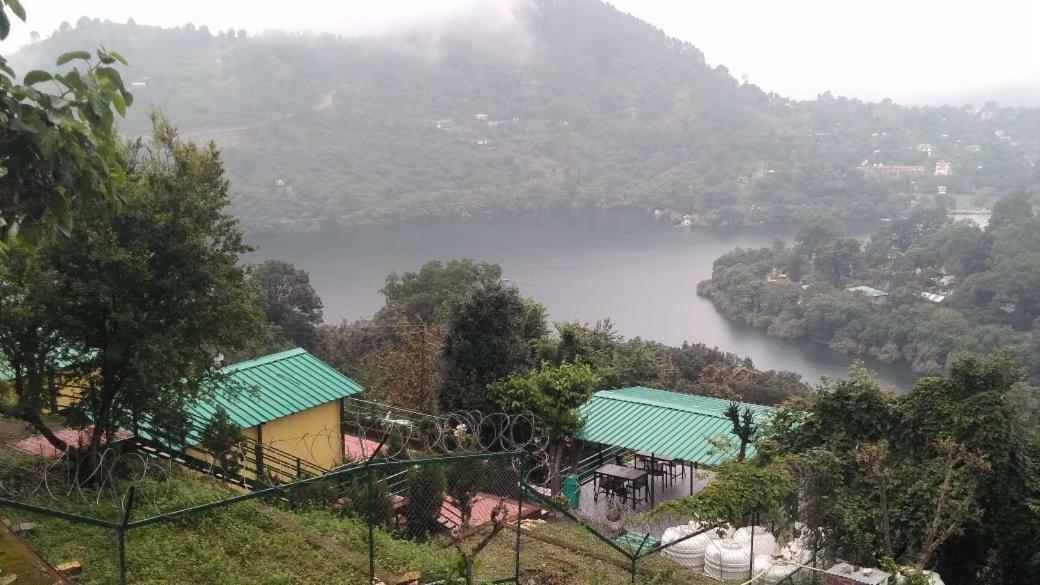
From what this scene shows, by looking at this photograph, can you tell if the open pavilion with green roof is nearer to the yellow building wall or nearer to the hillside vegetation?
the yellow building wall

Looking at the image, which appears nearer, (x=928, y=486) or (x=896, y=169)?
(x=928, y=486)

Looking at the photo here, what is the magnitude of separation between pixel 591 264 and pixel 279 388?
7221 centimetres

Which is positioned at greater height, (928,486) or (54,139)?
(54,139)

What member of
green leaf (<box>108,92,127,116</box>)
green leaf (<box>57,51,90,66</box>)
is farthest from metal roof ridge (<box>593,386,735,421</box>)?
green leaf (<box>57,51,90,66</box>)

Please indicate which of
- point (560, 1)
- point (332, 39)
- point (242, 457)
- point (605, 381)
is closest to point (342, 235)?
point (605, 381)

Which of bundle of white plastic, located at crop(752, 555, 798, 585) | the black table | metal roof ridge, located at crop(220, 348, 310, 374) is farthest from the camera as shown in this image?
the black table

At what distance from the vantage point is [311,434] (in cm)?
1077

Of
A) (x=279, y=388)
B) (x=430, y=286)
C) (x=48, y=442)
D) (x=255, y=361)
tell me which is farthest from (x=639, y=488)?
(x=430, y=286)

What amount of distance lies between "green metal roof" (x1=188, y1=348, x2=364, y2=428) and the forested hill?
85.9 meters

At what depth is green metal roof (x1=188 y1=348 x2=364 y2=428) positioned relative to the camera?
9.89 metres

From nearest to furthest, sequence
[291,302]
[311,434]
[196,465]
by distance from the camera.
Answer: [196,465] → [311,434] → [291,302]

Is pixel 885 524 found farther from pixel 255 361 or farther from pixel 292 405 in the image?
pixel 255 361

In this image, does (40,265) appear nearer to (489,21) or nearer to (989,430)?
(989,430)

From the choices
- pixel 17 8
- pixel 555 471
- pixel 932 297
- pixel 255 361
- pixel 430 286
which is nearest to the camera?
pixel 17 8
